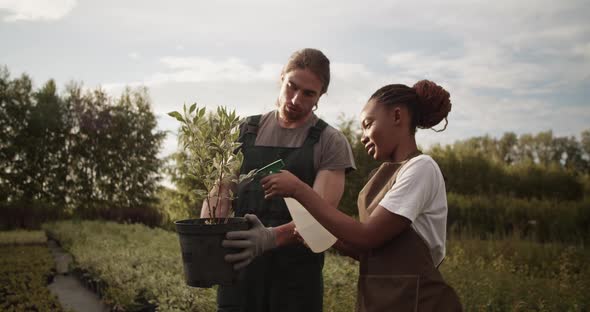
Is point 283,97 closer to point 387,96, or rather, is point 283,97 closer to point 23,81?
point 387,96

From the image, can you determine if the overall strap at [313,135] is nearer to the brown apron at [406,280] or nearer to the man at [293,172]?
the man at [293,172]

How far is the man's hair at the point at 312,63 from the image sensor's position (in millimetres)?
2426

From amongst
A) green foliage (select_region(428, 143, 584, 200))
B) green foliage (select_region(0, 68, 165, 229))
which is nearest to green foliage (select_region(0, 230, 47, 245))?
green foliage (select_region(0, 68, 165, 229))

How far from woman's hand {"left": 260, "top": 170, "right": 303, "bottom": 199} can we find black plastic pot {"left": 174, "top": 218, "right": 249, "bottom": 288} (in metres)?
0.32

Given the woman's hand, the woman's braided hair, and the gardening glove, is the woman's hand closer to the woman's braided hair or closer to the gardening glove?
the gardening glove

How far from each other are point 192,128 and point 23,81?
2339 cm

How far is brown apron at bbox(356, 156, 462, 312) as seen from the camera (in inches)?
67.9

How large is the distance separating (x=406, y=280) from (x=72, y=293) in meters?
6.58

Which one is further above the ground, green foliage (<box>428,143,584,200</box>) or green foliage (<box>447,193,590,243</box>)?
Answer: green foliage (<box>428,143,584,200</box>)

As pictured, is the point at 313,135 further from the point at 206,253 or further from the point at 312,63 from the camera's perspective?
the point at 206,253

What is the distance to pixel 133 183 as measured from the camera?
2180 cm

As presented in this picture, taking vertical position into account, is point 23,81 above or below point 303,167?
above

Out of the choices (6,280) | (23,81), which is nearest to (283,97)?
(6,280)

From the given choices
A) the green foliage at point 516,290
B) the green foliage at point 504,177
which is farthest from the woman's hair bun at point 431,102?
the green foliage at point 504,177
